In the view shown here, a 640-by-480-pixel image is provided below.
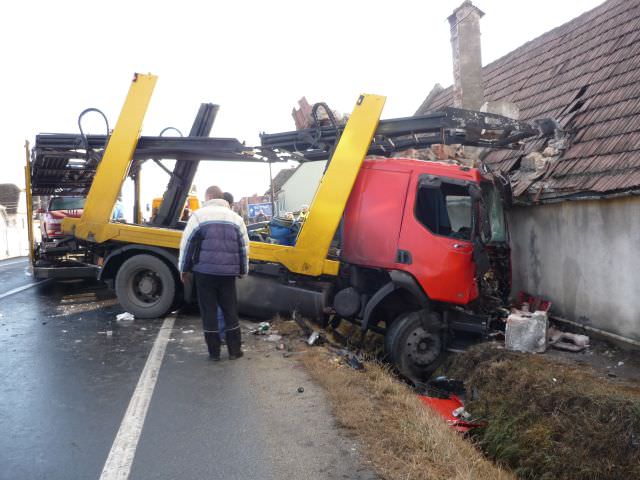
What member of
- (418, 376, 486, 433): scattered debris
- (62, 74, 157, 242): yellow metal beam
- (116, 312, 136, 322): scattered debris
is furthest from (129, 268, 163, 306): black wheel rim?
(418, 376, 486, 433): scattered debris

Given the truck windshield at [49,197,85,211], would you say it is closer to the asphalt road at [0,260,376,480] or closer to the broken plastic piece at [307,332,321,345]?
the asphalt road at [0,260,376,480]

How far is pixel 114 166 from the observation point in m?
7.68

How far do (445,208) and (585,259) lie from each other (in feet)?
7.81

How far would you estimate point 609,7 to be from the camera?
1042cm

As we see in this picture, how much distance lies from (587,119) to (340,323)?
5.08m

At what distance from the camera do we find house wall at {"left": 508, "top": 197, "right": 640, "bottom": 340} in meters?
6.55

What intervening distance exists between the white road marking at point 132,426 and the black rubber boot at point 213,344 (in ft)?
1.70

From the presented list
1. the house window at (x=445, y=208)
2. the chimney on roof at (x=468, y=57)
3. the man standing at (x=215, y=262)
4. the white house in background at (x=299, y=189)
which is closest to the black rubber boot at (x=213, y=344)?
the man standing at (x=215, y=262)

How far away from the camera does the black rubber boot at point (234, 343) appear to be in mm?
5434

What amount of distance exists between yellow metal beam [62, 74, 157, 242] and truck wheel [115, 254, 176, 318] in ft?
2.02

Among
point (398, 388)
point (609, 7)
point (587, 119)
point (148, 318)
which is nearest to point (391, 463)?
point (398, 388)

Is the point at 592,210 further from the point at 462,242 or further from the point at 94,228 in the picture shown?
the point at 94,228

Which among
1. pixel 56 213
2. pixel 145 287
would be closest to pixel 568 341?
pixel 145 287

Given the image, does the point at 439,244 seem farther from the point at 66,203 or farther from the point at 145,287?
the point at 66,203
